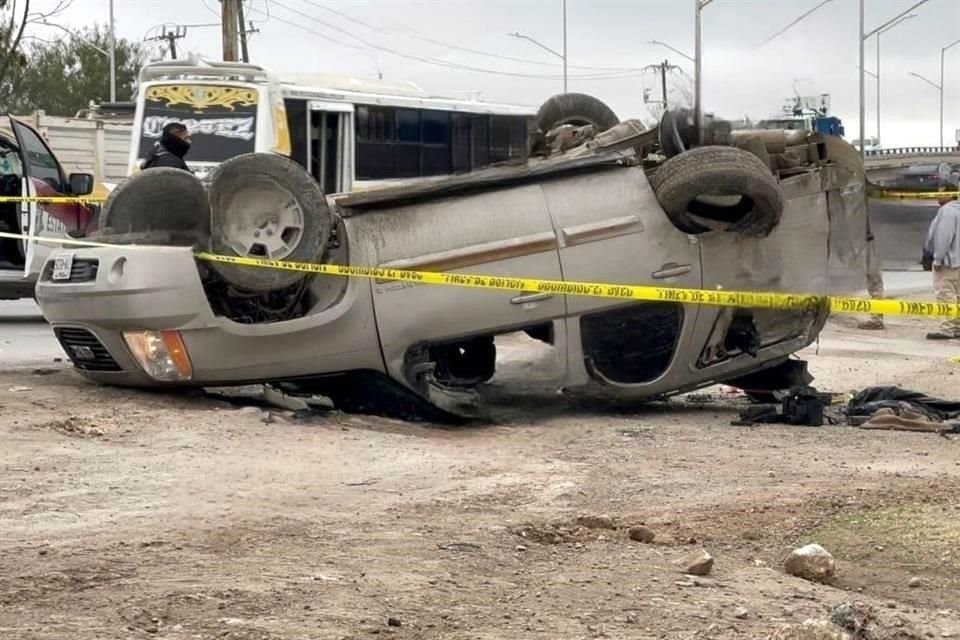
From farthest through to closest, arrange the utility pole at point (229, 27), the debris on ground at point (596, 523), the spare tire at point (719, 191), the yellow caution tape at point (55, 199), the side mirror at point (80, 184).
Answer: the utility pole at point (229, 27), the side mirror at point (80, 184), the yellow caution tape at point (55, 199), the spare tire at point (719, 191), the debris on ground at point (596, 523)

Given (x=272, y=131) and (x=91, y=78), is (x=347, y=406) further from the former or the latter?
(x=91, y=78)

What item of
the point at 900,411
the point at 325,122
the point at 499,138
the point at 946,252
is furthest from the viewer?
the point at 499,138

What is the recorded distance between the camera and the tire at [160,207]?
26.9 feet

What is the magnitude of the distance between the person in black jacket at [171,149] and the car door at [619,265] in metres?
3.15

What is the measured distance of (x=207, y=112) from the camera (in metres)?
17.3

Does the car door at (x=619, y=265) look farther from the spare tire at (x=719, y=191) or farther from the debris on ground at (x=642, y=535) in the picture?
the debris on ground at (x=642, y=535)

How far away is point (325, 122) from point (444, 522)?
44.8 ft

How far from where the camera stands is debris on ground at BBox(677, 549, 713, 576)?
4816 millimetres

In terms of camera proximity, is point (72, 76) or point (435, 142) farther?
point (72, 76)

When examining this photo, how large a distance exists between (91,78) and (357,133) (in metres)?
37.8

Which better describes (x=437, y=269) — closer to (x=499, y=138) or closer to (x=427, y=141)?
(x=427, y=141)

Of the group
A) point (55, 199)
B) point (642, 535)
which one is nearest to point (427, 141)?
point (55, 199)

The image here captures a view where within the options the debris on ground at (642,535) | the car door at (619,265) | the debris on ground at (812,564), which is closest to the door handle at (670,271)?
the car door at (619,265)

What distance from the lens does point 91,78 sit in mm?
53656
